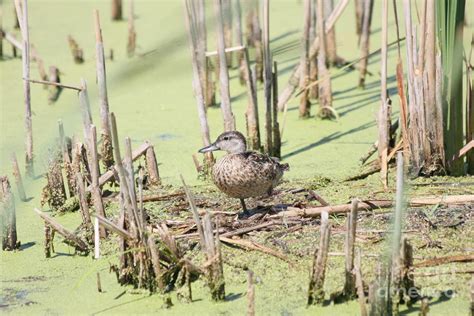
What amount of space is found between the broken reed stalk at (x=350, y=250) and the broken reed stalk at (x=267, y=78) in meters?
2.10

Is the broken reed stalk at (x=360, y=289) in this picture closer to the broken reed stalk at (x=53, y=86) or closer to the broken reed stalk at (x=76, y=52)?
the broken reed stalk at (x=53, y=86)

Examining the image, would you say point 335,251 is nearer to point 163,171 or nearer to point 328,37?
point 163,171

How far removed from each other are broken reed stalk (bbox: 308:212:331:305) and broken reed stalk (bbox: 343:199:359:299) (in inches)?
2.8

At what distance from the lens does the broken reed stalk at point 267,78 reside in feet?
16.0

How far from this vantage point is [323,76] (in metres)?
5.79

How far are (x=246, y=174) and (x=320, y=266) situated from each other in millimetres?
1104

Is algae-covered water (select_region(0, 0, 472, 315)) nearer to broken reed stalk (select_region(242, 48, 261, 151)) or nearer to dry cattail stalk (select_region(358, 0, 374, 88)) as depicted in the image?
dry cattail stalk (select_region(358, 0, 374, 88))

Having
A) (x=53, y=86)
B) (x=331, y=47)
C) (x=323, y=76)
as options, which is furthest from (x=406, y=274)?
(x=53, y=86)

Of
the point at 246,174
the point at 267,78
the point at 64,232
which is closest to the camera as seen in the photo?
the point at 64,232

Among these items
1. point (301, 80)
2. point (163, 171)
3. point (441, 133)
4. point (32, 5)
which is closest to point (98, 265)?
point (163, 171)

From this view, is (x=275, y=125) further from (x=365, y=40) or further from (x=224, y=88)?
(x=365, y=40)

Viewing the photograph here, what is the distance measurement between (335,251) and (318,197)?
2.02 feet

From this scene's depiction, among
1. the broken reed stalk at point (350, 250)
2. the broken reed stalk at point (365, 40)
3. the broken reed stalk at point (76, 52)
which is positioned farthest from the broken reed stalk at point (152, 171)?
the broken reed stalk at point (76, 52)

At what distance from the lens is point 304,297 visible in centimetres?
312
